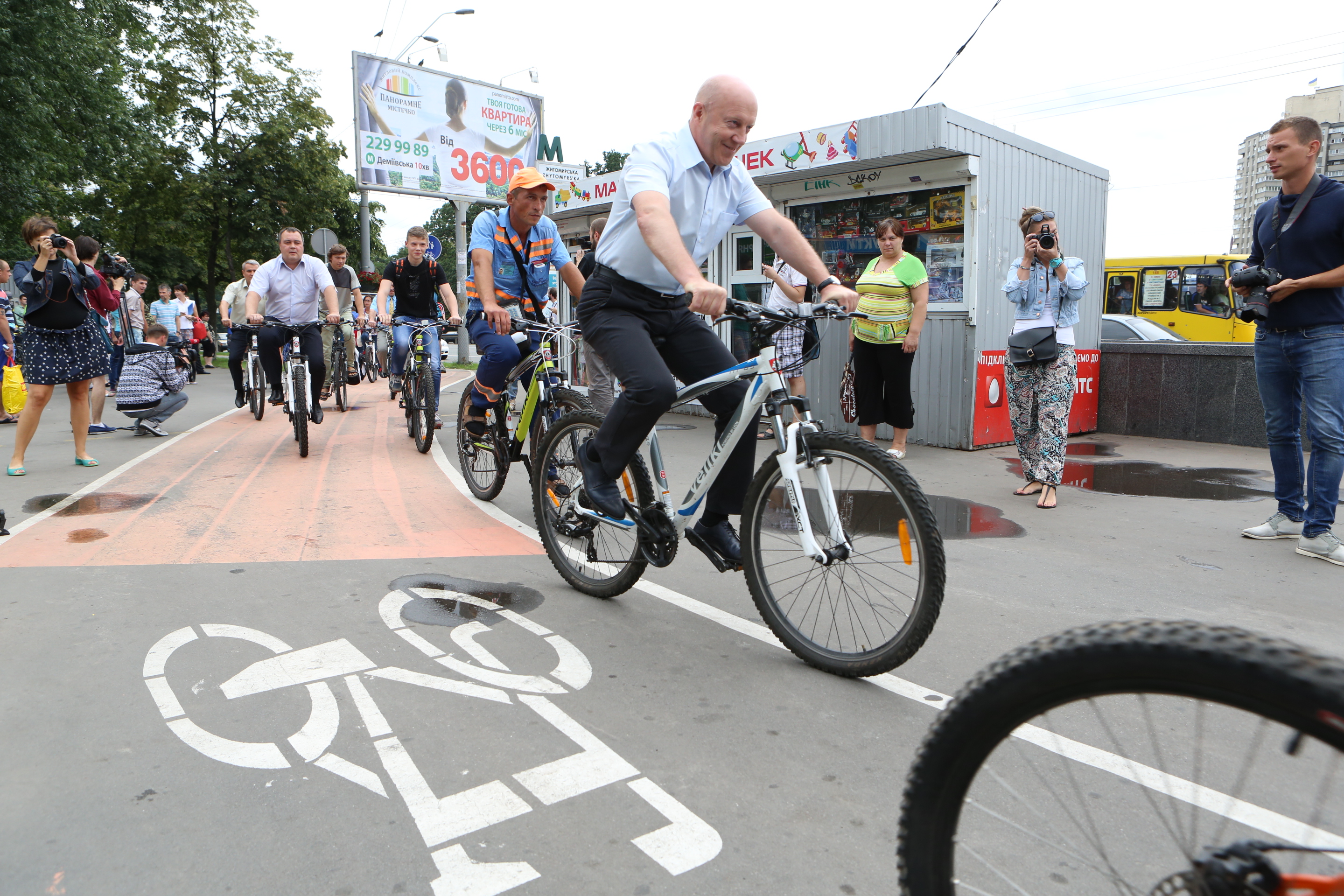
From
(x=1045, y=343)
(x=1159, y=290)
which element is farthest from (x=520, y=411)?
(x=1159, y=290)

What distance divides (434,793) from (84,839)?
31.4 inches

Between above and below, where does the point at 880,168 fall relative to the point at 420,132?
below

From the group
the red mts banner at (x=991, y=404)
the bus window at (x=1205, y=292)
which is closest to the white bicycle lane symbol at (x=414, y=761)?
the red mts banner at (x=991, y=404)

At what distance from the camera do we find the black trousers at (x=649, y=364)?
3.46 meters

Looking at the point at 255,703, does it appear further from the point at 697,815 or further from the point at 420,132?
the point at 420,132

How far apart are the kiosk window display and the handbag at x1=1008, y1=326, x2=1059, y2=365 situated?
2.08m

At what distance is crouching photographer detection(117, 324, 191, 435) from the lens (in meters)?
9.54

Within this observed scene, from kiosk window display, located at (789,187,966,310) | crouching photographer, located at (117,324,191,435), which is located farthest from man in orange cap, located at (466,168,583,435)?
crouching photographer, located at (117,324,191,435)

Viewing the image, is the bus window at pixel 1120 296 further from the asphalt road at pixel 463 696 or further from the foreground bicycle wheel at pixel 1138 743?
the foreground bicycle wheel at pixel 1138 743

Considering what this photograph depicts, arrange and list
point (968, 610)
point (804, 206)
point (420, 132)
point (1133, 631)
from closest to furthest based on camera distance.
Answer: point (1133, 631), point (968, 610), point (804, 206), point (420, 132)

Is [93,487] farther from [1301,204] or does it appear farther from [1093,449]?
[1093,449]

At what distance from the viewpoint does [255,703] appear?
2930 mm

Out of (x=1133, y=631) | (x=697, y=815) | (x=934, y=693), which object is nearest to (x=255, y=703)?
(x=697, y=815)

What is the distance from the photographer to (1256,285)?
4.84 metres
